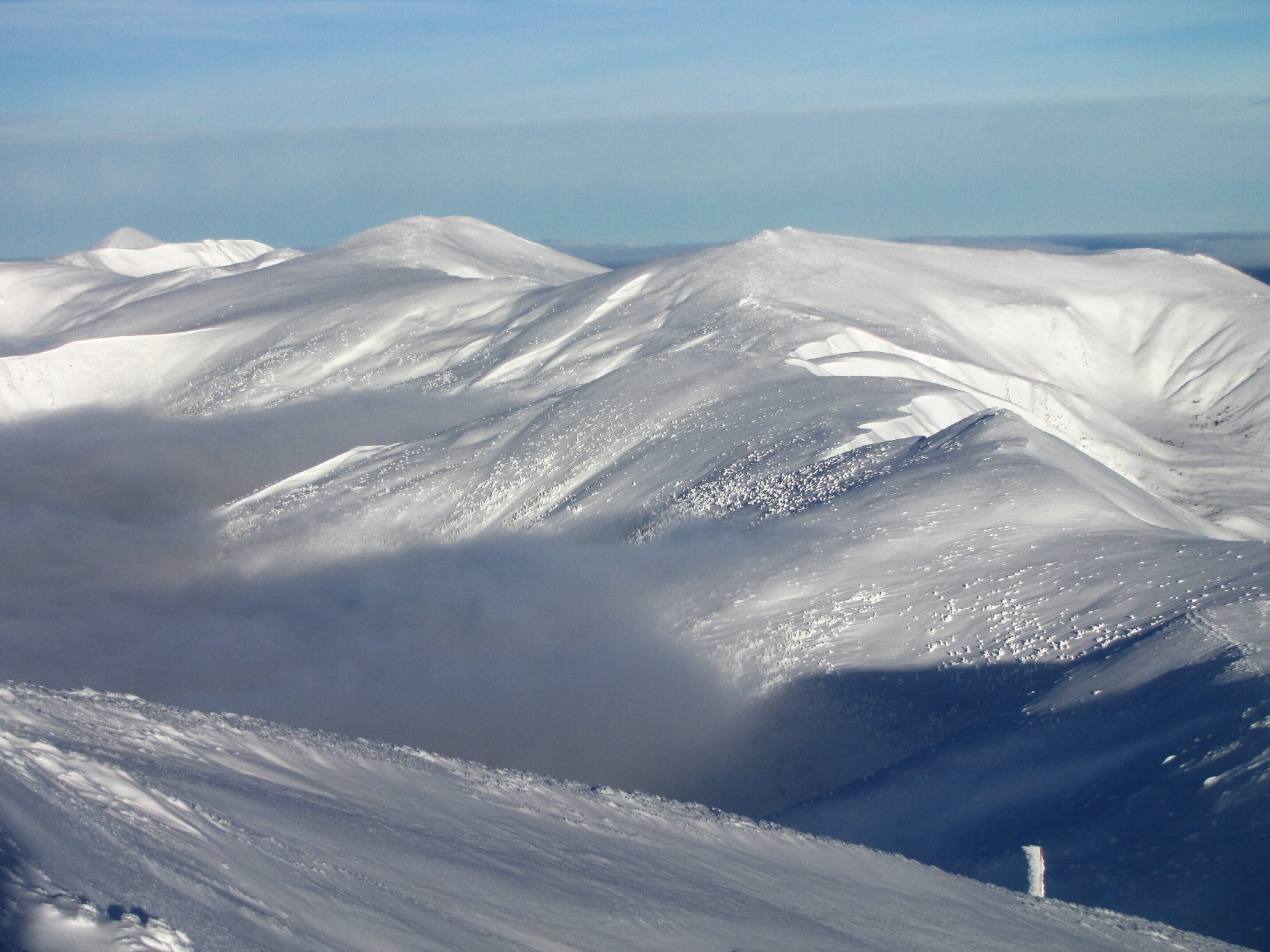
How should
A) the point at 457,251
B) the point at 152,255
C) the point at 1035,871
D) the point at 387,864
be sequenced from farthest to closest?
the point at 152,255
the point at 457,251
the point at 1035,871
the point at 387,864

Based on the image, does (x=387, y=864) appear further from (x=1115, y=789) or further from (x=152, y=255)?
(x=152, y=255)

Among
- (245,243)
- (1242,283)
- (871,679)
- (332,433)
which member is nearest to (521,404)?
(332,433)

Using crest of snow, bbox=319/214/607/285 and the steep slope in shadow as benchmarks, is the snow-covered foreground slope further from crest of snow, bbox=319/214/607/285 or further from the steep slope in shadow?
crest of snow, bbox=319/214/607/285

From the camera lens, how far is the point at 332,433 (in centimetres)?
2606

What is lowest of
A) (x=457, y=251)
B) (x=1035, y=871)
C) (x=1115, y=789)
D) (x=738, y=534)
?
(x=738, y=534)

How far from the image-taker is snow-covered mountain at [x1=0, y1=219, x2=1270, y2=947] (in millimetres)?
7391

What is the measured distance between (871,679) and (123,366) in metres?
28.8

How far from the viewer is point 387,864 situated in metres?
3.61

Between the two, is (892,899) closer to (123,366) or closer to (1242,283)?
(123,366)

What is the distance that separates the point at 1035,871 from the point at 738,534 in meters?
7.94

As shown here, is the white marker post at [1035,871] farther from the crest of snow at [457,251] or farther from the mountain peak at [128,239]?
the mountain peak at [128,239]

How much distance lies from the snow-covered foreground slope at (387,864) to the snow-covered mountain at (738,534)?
5.31ft

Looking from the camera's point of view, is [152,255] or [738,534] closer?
[738,534]


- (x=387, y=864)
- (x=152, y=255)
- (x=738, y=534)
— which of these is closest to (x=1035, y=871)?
(x=387, y=864)
